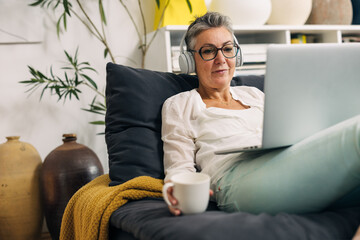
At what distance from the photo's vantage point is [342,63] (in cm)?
92

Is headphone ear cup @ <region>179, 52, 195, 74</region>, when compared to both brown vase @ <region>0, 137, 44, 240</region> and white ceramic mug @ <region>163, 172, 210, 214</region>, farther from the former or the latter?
brown vase @ <region>0, 137, 44, 240</region>

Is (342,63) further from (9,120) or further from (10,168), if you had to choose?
(9,120)

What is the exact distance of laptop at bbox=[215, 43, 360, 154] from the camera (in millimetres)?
875

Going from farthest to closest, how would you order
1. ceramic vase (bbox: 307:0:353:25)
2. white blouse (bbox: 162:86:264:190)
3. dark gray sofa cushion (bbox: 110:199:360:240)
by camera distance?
ceramic vase (bbox: 307:0:353:25), white blouse (bbox: 162:86:264:190), dark gray sofa cushion (bbox: 110:199:360:240)

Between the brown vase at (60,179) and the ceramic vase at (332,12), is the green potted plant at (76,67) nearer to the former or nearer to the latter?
the brown vase at (60,179)

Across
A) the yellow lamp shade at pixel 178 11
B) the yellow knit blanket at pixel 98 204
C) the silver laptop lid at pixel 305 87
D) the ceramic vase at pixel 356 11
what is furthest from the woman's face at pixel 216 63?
the ceramic vase at pixel 356 11

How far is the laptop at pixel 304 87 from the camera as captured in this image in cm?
88

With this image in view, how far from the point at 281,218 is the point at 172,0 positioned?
181 cm

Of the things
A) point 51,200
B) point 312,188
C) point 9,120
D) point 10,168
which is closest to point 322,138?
point 312,188

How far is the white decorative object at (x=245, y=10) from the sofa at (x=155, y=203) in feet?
2.34

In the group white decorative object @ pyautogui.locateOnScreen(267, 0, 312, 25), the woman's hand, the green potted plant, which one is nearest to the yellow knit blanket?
the woman's hand

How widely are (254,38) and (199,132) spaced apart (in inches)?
62.1

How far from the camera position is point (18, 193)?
1981 millimetres

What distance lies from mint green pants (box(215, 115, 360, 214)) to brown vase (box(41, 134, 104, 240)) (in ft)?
3.86
